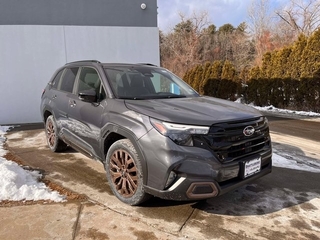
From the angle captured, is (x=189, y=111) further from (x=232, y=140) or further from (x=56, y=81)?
(x=56, y=81)

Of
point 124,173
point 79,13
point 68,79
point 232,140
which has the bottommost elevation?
point 124,173

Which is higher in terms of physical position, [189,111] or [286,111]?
[189,111]

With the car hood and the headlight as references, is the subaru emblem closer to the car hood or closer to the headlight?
the car hood

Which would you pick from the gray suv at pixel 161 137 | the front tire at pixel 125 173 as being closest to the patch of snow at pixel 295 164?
the gray suv at pixel 161 137

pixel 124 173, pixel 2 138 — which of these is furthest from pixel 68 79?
pixel 2 138

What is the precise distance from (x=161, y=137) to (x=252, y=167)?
1097 millimetres

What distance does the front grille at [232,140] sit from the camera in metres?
2.60

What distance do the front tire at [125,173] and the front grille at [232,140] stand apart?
75cm

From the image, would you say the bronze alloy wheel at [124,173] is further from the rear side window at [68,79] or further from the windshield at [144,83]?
the rear side window at [68,79]

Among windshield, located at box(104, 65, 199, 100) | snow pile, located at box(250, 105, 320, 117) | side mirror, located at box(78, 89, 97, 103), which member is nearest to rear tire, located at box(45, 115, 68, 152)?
side mirror, located at box(78, 89, 97, 103)

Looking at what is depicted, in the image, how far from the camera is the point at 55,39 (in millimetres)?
8438

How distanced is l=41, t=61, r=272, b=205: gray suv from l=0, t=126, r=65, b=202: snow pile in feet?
2.42

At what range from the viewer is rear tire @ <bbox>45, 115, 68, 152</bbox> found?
4965mm

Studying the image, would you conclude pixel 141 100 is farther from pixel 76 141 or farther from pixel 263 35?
pixel 263 35
